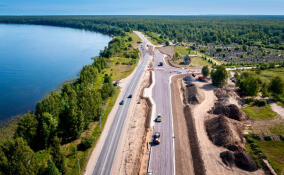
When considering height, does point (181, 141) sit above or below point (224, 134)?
below

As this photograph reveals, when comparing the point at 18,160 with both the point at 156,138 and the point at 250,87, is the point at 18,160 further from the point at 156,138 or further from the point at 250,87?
the point at 250,87

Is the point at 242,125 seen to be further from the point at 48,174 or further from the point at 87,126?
the point at 48,174

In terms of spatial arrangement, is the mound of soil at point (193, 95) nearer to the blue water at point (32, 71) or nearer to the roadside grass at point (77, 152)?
the roadside grass at point (77, 152)

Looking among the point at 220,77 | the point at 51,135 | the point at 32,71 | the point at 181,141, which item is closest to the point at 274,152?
Answer: the point at 181,141

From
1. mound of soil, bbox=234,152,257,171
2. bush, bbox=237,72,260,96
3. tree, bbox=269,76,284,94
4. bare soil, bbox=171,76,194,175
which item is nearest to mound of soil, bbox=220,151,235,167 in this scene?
mound of soil, bbox=234,152,257,171

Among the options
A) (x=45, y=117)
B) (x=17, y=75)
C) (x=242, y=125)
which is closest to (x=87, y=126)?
(x=45, y=117)
